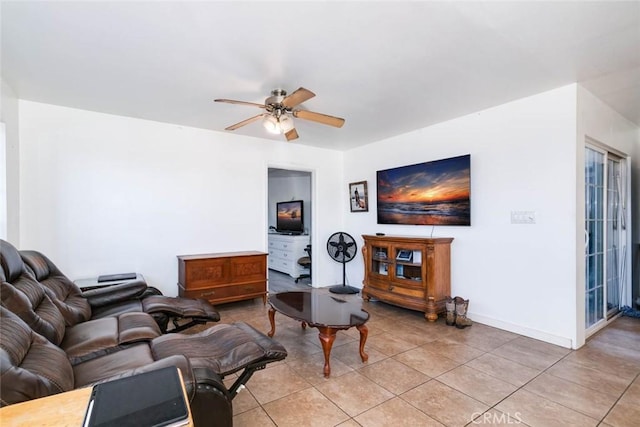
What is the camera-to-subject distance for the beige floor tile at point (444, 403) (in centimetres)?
177

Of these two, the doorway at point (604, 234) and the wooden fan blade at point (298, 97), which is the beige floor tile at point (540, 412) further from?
the wooden fan blade at point (298, 97)

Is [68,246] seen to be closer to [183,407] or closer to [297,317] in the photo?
[297,317]

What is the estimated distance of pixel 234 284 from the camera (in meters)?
3.86

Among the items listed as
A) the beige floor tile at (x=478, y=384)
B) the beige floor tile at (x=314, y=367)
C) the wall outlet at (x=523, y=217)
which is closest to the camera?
the beige floor tile at (x=478, y=384)

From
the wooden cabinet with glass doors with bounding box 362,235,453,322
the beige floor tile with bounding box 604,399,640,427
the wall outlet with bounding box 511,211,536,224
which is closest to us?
the beige floor tile with bounding box 604,399,640,427

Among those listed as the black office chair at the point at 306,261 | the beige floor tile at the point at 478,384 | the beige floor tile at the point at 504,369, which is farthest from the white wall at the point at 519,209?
the black office chair at the point at 306,261

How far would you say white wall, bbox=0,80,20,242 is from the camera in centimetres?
260

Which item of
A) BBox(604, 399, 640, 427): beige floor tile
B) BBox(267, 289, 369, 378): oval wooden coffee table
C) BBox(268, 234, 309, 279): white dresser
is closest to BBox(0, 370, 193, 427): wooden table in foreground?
BBox(267, 289, 369, 378): oval wooden coffee table

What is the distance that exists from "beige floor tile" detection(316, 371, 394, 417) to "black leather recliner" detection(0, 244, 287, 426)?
549mm

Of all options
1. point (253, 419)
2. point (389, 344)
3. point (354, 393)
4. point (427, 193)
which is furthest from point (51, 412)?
point (427, 193)

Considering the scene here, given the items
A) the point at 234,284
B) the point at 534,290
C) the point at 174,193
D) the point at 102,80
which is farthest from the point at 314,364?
the point at 102,80

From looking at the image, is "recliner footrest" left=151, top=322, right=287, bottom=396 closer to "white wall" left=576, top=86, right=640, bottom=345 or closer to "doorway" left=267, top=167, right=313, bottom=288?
"white wall" left=576, top=86, right=640, bottom=345

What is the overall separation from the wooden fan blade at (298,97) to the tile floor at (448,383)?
2095mm

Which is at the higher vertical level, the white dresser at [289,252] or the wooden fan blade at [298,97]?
the wooden fan blade at [298,97]
